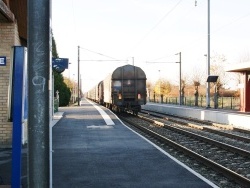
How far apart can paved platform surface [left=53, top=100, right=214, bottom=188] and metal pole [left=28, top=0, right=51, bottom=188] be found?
3552 mm

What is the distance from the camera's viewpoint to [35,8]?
134 inches

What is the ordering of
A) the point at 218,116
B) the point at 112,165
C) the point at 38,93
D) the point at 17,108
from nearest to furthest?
the point at 38,93 → the point at 17,108 → the point at 112,165 → the point at 218,116

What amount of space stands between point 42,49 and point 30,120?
607 mm

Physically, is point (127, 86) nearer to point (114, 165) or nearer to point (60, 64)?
point (60, 64)

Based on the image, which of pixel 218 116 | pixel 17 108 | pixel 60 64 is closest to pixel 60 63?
pixel 60 64

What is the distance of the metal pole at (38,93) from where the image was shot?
132 inches

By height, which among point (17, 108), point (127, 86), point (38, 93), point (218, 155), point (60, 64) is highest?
point (60, 64)

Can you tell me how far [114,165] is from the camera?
8898 millimetres

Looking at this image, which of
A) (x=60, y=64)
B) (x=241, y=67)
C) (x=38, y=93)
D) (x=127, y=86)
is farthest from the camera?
(x=241, y=67)

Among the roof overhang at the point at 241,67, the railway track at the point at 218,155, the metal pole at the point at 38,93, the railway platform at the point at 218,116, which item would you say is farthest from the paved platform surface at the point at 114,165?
→ the roof overhang at the point at 241,67

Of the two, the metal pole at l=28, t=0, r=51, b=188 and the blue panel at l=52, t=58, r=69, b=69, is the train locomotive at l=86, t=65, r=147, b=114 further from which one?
the metal pole at l=28, t=0, r=51, b=188

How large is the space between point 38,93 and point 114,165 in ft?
19.0

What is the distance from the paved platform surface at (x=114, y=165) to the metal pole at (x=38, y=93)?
140 inches

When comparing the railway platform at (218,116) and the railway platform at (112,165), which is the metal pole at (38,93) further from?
the railway platform at (218,116)
